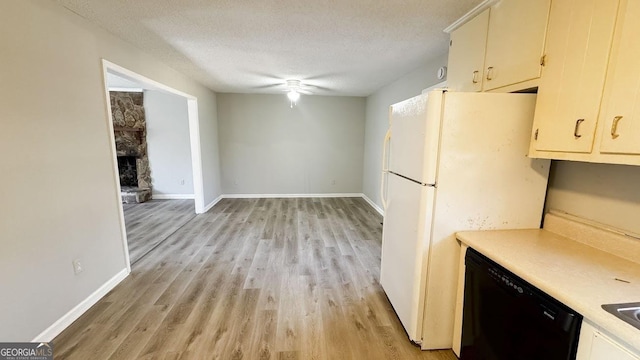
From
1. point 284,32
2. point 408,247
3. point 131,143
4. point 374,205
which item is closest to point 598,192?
point 408,247

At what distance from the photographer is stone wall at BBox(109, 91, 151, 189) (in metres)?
5.64

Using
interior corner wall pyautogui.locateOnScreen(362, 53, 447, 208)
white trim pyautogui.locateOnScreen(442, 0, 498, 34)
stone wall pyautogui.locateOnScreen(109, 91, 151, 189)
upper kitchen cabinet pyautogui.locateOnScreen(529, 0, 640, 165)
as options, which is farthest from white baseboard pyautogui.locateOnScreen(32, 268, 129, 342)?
stone wall pyautogui.locateOnScreen(109, 91, 151, 189)

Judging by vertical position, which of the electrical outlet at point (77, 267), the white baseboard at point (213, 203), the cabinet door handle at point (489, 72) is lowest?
the white baseboard at point (213, 203)

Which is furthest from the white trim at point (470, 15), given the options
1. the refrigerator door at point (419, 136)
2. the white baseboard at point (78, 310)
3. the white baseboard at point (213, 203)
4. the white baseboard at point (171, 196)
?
the white baseboard at point (171, 196)

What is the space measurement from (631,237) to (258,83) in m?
4.77

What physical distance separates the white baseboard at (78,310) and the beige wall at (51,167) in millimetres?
43

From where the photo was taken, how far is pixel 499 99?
1.54m

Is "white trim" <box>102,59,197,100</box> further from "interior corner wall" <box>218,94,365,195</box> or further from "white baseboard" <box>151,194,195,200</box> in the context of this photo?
"white baseboard" <box>151,194,195,200</box>

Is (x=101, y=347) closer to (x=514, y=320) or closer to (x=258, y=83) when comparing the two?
(x=514, y=320)

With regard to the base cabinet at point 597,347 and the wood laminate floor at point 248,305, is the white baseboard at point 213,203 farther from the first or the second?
the base cabinet at point 597,347

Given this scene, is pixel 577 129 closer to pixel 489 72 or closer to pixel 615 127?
pixel 615 127

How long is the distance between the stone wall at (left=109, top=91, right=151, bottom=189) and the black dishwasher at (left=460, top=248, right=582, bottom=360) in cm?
659

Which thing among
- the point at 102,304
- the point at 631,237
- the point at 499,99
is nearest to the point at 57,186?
the point at 102,304

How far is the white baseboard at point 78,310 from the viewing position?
1823 millimetres
